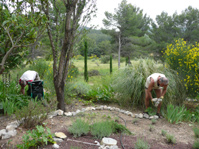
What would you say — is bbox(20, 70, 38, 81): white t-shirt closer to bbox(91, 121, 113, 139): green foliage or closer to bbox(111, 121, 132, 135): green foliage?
bbox(91, 121, 113, 139): green foliage

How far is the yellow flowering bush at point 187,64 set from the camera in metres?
5.16

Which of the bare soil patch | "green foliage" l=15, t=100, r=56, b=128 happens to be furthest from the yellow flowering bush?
"green foliage" l=15, t=100, r=56, b=128

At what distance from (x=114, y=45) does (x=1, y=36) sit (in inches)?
739

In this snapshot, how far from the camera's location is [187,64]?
17.1 feet

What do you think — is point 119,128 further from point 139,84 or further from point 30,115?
point 139,84

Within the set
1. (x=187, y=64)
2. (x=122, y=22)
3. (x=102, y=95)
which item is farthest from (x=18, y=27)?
(x=122, y=22)

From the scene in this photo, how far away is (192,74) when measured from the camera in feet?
17.5

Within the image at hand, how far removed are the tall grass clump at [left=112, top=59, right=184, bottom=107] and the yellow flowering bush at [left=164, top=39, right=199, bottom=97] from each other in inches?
13.3

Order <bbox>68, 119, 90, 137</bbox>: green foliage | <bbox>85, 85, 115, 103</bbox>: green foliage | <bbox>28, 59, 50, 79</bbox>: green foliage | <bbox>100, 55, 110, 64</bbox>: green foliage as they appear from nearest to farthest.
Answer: <bbox>68, 119, 90, 137</bbox>: green foliage → <bbox>85, 85, 115, 103</bbox>: green foliage → <bbox>28, 59, 50, 79</bbox>: green foliage → <bbox>100, 55, 110, 64</bbox>: green foliage

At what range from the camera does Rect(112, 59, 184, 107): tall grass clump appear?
466 centimetres

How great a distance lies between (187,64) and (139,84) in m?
1.85

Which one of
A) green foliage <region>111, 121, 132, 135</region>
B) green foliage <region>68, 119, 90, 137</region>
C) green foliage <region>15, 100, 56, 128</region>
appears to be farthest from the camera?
green foliage <region>111, 121, 132, 135</region>

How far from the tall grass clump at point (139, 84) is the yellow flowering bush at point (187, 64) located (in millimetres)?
338

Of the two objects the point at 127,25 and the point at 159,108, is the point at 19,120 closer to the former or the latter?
the point at 159,108
